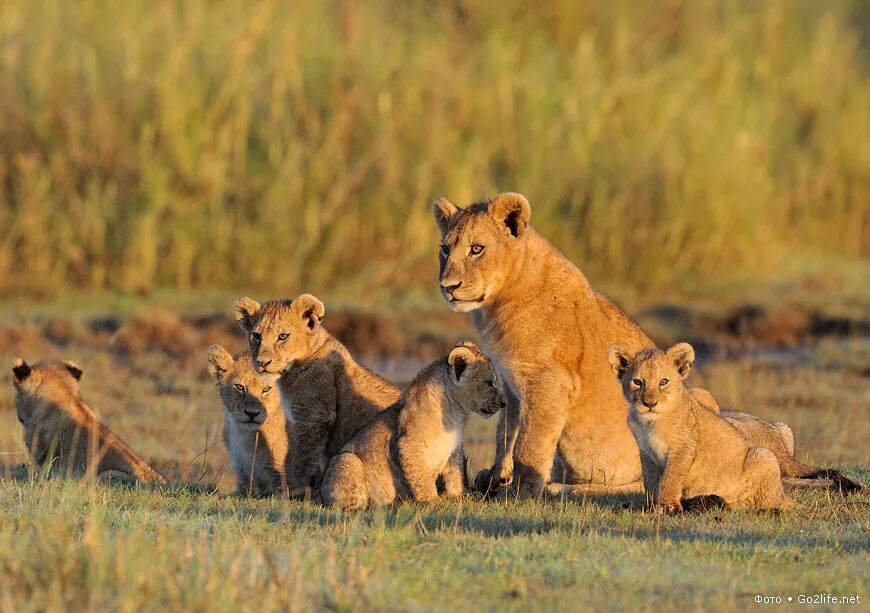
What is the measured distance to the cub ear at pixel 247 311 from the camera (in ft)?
26.9

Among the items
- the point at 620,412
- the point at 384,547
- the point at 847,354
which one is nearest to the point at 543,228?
the point at 847,354

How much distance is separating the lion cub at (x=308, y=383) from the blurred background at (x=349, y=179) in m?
6.19

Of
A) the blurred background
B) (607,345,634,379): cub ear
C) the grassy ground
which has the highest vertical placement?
the blurred background

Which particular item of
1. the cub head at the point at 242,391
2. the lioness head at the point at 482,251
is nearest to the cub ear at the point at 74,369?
the cub head at the point at 242,391

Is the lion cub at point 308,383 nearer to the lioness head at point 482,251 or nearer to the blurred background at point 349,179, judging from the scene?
the lioness head at point 482,251

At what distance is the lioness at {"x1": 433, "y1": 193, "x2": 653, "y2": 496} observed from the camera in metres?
7.84

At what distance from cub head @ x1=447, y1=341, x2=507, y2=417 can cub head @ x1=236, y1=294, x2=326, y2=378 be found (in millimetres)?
894

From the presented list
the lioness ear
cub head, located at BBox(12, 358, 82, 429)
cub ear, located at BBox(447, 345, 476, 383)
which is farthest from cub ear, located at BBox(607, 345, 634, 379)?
cub head, located at BBox(12, 358, 82, 429)

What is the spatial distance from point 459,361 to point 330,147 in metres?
10.2

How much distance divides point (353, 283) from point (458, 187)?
173 cm

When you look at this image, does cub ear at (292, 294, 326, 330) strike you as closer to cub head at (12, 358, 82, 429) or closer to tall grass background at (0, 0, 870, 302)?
cub head at (12, 358, 82, 429)

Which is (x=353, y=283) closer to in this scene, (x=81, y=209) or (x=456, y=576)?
(x=81, y=209)

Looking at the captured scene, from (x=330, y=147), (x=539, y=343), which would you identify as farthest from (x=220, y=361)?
(x=330, y=147)

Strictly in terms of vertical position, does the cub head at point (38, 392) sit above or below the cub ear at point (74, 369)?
below
